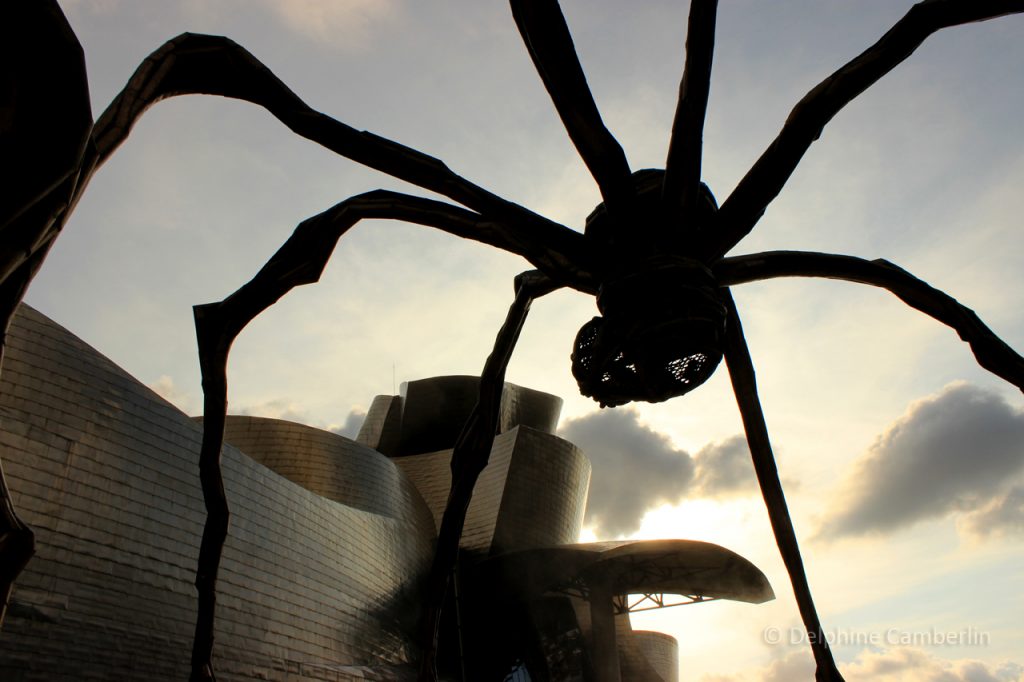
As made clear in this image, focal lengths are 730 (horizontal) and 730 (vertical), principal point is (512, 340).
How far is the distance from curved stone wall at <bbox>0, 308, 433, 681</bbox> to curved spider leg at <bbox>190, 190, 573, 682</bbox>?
6.90 meters

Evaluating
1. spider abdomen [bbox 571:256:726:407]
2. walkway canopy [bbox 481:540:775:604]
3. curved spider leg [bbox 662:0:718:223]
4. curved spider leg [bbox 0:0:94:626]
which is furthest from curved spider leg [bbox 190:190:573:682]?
walkway canopy [bbox 481:540:775:604]

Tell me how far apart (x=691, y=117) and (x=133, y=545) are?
10.2 meters

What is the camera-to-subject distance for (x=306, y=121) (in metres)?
3.56

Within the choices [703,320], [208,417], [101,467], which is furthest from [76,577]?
[703,320]

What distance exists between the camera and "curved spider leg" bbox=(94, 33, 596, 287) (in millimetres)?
2945

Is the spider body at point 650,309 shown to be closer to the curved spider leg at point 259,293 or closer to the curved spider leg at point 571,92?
the curved spider leg at point 571,92

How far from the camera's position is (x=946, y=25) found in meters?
3.47

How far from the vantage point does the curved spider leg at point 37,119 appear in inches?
39.3

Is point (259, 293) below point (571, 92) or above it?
below

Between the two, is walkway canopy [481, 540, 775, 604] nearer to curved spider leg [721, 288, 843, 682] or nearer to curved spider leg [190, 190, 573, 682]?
curved spider leg [721, 288, 843, 682]

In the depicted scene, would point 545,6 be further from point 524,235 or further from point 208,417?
point 208,417

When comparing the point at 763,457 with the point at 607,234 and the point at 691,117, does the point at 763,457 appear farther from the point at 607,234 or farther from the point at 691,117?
the point at 691,117

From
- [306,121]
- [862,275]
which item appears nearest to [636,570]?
[862,275]

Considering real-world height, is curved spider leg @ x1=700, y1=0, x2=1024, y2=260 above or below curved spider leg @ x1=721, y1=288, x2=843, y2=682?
above
